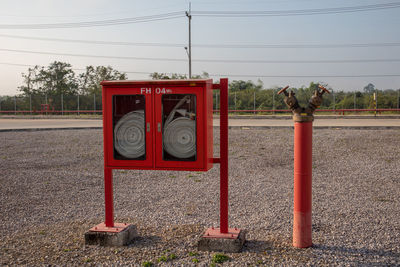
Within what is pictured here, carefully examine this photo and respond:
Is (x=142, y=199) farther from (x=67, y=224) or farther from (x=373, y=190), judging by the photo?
(x=373, y=190)

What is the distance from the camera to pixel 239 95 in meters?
36.9

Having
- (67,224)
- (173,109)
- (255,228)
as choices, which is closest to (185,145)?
(173,109)

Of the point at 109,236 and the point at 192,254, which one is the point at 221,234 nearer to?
the point at 192,254

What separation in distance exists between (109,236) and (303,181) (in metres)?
2.18

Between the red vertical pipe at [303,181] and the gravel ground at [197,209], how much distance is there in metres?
0.22

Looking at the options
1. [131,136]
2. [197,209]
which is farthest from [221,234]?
[197,209]

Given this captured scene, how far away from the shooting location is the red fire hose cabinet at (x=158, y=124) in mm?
4250

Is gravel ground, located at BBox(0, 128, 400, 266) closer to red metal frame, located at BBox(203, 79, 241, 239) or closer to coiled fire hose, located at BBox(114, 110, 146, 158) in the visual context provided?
red metal frame, located at BBox(203, 79, 241, 239)

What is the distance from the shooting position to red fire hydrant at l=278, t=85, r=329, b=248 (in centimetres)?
403

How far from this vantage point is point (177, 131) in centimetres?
440

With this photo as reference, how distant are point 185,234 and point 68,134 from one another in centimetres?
1310

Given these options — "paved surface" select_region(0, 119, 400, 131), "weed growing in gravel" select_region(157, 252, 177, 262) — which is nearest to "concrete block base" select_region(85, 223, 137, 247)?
"weed growing in gravel" select_region(157, 252, 177, 262)

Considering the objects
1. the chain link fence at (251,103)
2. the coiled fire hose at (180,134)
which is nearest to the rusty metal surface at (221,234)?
the coiled fire hose at (180,134)

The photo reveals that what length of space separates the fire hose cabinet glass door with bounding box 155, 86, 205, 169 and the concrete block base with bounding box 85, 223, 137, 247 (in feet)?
2.74
